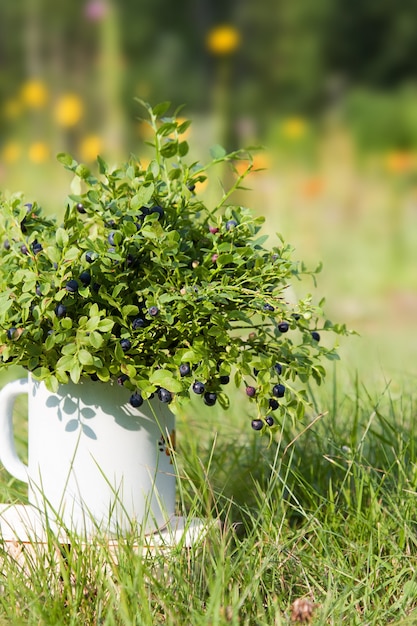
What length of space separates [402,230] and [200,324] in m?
4.13

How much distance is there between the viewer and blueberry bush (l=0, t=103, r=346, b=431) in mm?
1365

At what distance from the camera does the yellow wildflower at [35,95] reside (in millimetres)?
5953

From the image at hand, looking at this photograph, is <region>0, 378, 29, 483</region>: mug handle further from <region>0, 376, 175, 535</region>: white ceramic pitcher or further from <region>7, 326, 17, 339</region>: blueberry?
<region>7, 326, 17, 339</region>: blueberry

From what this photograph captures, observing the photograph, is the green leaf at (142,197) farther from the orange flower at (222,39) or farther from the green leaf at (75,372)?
the orange flower at (222,39)

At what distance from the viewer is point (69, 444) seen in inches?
57.1

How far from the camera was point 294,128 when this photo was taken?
6234mm

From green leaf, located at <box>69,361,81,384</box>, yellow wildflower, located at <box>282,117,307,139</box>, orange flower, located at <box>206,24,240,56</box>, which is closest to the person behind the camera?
green leaf, located at <box>69,361,81,384</box>

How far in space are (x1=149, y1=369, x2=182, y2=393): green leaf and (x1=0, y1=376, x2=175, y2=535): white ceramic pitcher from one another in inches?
3.0

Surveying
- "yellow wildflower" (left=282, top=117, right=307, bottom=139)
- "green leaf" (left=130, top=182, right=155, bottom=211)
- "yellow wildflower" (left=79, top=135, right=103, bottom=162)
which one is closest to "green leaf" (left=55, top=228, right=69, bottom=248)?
"green leaf" (left=130, top=182, right=155, bottom=211)

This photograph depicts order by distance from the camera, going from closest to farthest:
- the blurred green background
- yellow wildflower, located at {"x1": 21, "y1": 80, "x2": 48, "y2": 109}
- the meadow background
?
the meadow background
the blurred green background
yellow wildflower, located at {"x1": 21, "y1": 80, "x2": 48, "y2": 109}

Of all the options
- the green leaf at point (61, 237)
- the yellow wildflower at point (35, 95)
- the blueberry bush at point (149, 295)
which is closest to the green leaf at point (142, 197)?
the blueberry bush at point (149, 295)

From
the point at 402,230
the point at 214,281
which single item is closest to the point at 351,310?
the point at 402,230

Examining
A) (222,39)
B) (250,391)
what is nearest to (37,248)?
(250,391)

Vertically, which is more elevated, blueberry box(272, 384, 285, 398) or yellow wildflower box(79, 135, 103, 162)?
yellow wildflower box(79, 135, 103, 162)
